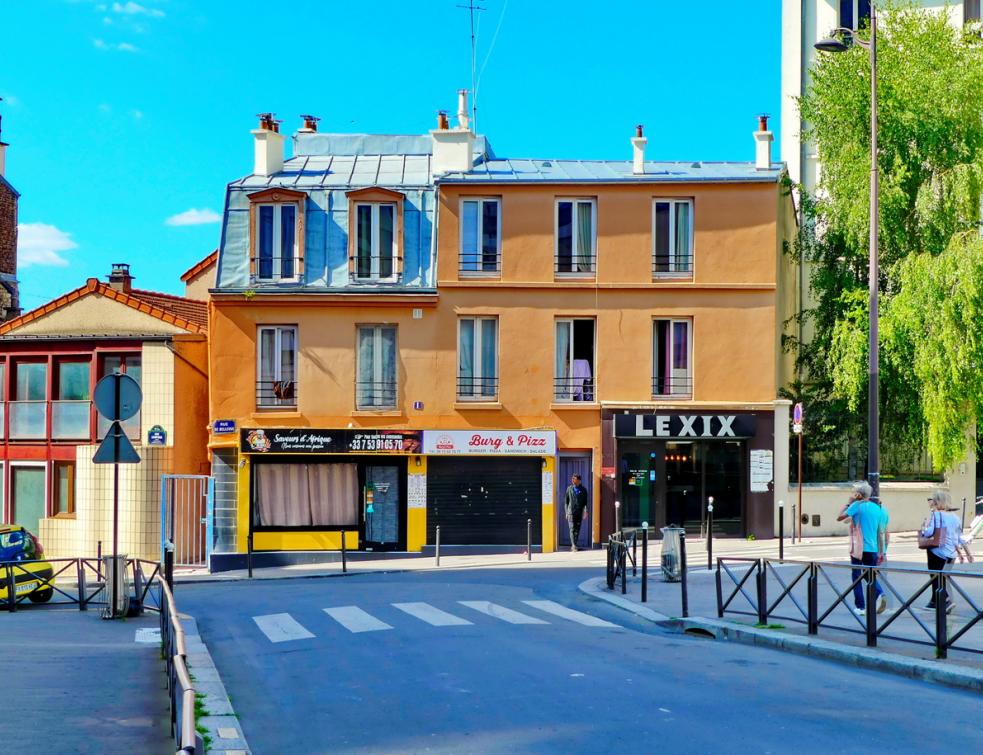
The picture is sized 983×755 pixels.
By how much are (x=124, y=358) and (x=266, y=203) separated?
18.3 ft

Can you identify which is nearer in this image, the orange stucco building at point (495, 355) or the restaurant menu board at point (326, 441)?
the restaurant menu board at point (326, 441)

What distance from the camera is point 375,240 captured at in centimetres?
2842

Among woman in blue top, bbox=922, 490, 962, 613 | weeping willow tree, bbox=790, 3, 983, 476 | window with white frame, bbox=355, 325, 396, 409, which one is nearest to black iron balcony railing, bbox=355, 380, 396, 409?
window with white frame, bbox=355, 325, 396, 409

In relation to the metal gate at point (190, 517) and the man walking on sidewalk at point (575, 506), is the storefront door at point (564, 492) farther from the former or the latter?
the metal gate at point (190, 517)

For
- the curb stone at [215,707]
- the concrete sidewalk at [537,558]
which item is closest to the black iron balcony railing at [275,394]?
the concrete sidewalk at [537,558]

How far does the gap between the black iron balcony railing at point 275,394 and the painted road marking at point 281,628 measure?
1266 centimetres

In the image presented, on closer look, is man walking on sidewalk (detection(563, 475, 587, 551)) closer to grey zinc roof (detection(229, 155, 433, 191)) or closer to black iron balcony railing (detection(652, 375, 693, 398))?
black iron balcony railing (detection(652, 375, 693, 398))

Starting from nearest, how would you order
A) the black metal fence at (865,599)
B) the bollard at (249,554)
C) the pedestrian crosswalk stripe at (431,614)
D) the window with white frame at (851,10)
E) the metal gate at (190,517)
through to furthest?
the black metal fence at (865,599), the pedestrian crosswalk stripe at (431,614), the bollard at (249,554), the metal gate at (190,517), the window with white frame at (851,10)

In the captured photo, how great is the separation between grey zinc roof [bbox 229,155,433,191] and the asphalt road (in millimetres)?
15509

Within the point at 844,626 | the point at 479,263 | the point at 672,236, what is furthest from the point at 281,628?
the point at 672,236

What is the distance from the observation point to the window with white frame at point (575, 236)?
28188 mm

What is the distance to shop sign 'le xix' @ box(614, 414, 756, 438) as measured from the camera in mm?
27531

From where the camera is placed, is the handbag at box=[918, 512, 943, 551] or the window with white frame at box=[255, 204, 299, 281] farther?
the window with white frame at box=[255, 204, 299, 281]

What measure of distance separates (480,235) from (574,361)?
148 inches
